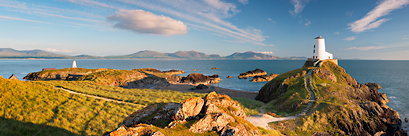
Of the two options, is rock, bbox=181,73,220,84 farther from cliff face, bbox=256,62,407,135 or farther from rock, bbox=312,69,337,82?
cliff face, bbox=256,62,407,135

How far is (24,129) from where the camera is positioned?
13.0 m

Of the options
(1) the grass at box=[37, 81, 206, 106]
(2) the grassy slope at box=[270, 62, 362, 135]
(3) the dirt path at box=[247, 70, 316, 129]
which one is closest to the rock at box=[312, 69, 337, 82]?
(3) the dirt path at box=[247, 70, 316, 129]

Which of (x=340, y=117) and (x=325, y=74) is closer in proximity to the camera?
(x=340, y=117)

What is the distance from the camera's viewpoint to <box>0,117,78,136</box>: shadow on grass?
12.4 m

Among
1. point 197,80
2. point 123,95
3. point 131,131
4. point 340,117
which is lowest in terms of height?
point 197,80

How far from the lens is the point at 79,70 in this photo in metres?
73.6

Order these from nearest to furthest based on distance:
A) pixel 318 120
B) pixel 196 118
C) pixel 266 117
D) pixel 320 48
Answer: pixel 196 118
pixel 318 120
pixel 266 117
pixel 320 48

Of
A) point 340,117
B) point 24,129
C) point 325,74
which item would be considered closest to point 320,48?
point 325,74

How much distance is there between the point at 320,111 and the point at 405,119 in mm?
22812

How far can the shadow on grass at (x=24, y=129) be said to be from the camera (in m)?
12.4

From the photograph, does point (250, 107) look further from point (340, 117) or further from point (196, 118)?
point (196, 118)

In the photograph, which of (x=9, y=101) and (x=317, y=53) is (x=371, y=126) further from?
(x=9, y=101)

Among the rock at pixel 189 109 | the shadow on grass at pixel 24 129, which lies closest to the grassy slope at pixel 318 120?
the rock at pixel 189 109

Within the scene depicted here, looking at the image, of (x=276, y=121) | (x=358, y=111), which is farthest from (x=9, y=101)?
(x=358, y=111)
